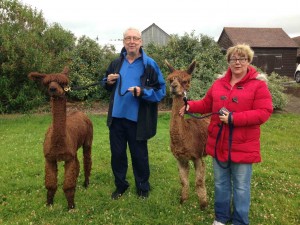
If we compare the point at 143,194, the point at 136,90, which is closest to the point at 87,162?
the point at 143,194

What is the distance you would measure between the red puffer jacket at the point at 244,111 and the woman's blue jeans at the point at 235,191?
0.63 ft

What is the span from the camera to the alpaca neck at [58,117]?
4.58m

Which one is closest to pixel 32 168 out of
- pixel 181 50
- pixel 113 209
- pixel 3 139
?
pixel 113 209

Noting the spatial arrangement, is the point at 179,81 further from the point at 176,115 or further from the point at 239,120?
the point at 239,120

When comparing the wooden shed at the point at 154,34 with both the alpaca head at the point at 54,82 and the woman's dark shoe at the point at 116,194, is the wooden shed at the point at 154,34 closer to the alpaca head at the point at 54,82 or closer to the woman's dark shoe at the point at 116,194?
the woman's dark shoe at the point at 116,194

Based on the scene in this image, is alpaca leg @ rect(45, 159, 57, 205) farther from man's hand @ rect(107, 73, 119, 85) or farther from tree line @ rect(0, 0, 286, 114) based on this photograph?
tree line @ rect(0, 0, 286, 114)

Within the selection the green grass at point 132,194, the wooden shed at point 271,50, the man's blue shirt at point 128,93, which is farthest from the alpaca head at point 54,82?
the wooden shed at point 271,50

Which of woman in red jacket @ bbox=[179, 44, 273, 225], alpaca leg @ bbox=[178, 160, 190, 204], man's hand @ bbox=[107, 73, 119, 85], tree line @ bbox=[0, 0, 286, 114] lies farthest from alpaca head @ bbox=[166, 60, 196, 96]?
tree line @ bbox=[0, 0, 286, 114]

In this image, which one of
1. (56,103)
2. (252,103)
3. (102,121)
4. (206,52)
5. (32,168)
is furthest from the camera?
(206,52)

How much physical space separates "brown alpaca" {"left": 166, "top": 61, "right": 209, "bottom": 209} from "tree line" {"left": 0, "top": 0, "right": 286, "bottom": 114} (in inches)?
376

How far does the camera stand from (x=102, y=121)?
1290 cm

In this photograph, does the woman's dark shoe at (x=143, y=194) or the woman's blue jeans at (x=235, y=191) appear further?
the woman's dark shoe at (x=143, y=194)

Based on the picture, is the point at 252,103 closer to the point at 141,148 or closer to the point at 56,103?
the point at 141,148

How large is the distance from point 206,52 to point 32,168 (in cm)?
1226
